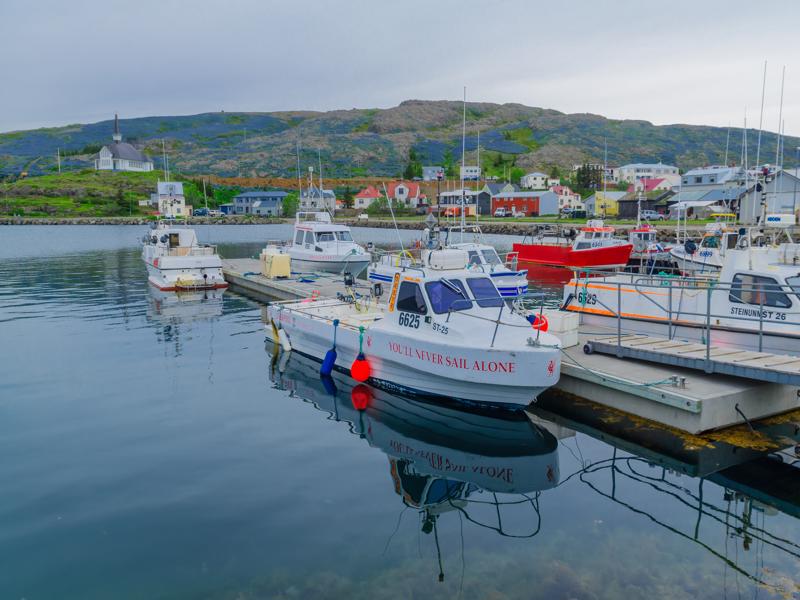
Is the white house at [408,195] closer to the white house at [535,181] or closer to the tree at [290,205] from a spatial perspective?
the tree at [290,205]

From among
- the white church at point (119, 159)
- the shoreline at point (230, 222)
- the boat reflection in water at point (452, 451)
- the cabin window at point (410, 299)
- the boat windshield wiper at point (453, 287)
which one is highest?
the white church at point (119, 159)

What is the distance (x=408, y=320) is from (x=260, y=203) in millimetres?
124067

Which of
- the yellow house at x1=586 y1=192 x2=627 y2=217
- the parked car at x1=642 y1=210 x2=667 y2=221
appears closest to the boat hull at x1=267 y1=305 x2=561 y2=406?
the parked car at x1=642 y1=210 x2=667 y2=221

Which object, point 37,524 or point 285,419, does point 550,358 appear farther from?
point 37,524

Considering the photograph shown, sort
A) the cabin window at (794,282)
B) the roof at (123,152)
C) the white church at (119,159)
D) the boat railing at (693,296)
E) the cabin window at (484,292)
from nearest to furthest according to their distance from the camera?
the boat railing at (693,296)
the cabin window at (484,292)
the cabin window at (794,282)
the white church at (119,159)
the roof at (123,152)

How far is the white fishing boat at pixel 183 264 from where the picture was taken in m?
Result: 29.7

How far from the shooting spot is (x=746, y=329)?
12906 mm

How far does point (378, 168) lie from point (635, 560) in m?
178

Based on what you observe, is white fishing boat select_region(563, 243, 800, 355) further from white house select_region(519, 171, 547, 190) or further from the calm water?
white house select_region(519, 171, 547, 190)

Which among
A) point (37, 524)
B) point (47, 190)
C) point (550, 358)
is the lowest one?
point (37, 524)

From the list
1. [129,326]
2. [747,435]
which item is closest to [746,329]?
[747,435]

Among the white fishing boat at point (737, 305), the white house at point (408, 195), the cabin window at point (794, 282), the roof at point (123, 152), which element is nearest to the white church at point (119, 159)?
the roof at point (123, 152)

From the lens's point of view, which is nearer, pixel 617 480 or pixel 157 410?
pixel 617 480

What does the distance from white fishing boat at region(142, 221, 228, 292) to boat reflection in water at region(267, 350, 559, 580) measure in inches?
652
